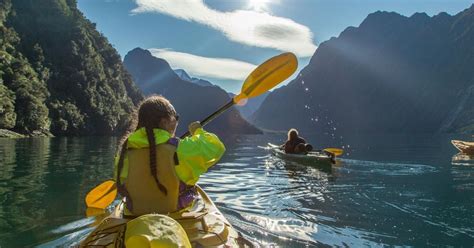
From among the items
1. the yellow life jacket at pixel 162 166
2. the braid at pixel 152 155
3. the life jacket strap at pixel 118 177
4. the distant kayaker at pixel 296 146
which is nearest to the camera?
the yellow life jacket at pixel 162 166

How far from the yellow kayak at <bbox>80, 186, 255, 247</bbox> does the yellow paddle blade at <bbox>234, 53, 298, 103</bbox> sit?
218 centimetres

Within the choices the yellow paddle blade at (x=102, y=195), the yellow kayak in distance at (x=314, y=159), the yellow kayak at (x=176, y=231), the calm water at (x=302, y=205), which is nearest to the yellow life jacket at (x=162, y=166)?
the yellow kayak at (x=176, y=231)

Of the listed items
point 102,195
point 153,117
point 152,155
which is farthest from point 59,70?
point 152,155

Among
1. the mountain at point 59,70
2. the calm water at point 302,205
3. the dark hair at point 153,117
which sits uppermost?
the mountain at point 59,70

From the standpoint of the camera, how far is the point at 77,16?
99312 mm

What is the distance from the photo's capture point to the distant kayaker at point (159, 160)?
4.22 m

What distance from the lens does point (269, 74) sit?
23.6ft

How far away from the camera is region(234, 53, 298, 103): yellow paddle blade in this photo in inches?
275

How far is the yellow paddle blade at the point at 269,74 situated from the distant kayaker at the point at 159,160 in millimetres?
2404

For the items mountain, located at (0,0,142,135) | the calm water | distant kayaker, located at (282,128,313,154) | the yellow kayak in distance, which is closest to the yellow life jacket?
the calm water

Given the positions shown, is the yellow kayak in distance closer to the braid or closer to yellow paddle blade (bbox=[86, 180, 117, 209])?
yellow paddle blade (bbox=[86, 180, 117, 209])

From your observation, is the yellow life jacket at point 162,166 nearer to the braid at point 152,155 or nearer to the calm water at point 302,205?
the braid at point 152,155

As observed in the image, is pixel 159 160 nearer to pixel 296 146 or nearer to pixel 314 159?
pixel 314 159

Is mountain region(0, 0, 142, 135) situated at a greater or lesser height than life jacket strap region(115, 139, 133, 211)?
greater
